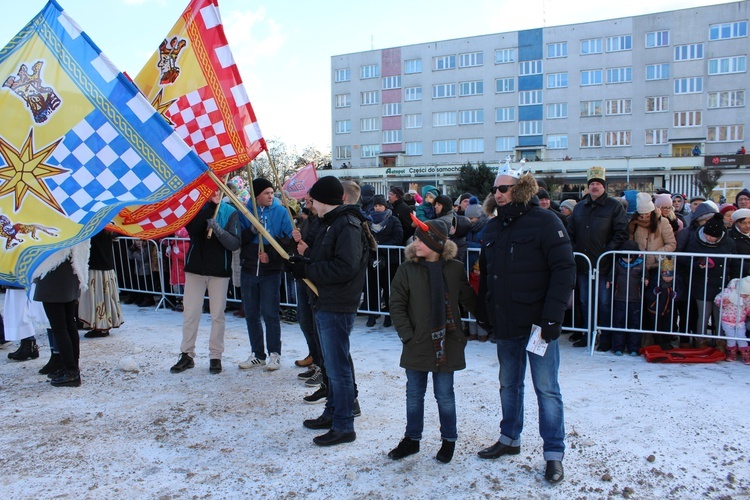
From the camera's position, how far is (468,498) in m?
3.48

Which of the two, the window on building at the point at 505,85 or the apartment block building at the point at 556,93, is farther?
the window on building at the point at 505,85

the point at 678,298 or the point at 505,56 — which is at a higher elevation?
the point at 505,56

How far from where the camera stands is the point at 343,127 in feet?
211

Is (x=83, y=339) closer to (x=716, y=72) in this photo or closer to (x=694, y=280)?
(x=694, y=280)

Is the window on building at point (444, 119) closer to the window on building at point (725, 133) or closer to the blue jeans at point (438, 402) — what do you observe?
the window on building at point (725, 133)

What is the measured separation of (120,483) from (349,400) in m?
1.68

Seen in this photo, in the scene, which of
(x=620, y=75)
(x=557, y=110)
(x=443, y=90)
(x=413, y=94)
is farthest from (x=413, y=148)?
(x=620, y=75)

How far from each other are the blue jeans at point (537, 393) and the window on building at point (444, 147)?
2206 inches

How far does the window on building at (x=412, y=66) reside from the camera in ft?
196

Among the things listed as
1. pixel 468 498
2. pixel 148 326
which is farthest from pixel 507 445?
pixel 148 326

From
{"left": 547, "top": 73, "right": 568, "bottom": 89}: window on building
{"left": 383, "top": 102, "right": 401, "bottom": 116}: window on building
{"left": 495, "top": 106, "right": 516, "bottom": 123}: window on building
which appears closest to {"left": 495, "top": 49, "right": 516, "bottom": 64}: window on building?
{"left": 547, "top": 73, "right": 568, "bottom": 89}: window on building

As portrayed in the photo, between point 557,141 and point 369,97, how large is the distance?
21.1 m

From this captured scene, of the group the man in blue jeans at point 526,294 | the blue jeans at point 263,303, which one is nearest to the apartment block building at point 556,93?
the blue jeans at point 263,303

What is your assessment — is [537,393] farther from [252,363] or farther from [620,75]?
[620,75]
